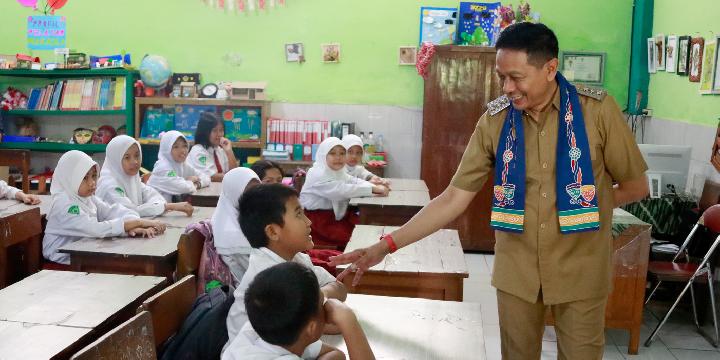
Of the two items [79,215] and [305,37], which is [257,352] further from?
[305,37]

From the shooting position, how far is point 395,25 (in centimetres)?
623

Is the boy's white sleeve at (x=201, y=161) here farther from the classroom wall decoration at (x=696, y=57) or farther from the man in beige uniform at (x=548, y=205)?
the man in beige uniform at (x=548, y=205)

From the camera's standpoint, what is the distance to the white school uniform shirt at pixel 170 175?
4.62m

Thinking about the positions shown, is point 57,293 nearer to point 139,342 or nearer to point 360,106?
point 139,342

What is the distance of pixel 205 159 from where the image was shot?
561 centimetres

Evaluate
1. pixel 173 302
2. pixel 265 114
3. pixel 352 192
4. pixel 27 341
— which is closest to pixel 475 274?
pixel 352 192

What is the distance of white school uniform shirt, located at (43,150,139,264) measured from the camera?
3.20 metres

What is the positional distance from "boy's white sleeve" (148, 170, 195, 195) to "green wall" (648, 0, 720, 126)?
11.5ft

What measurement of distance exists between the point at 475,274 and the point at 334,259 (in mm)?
3357

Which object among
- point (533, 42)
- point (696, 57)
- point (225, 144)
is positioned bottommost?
point (225, 144)

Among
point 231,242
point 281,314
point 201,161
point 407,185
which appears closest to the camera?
point 281,314

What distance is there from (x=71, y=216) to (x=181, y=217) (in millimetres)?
572

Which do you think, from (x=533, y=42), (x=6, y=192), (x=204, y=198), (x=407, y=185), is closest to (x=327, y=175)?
(x=407, y=185)

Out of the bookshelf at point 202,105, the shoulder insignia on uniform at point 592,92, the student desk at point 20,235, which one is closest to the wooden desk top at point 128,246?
the student desk at point 20,235
